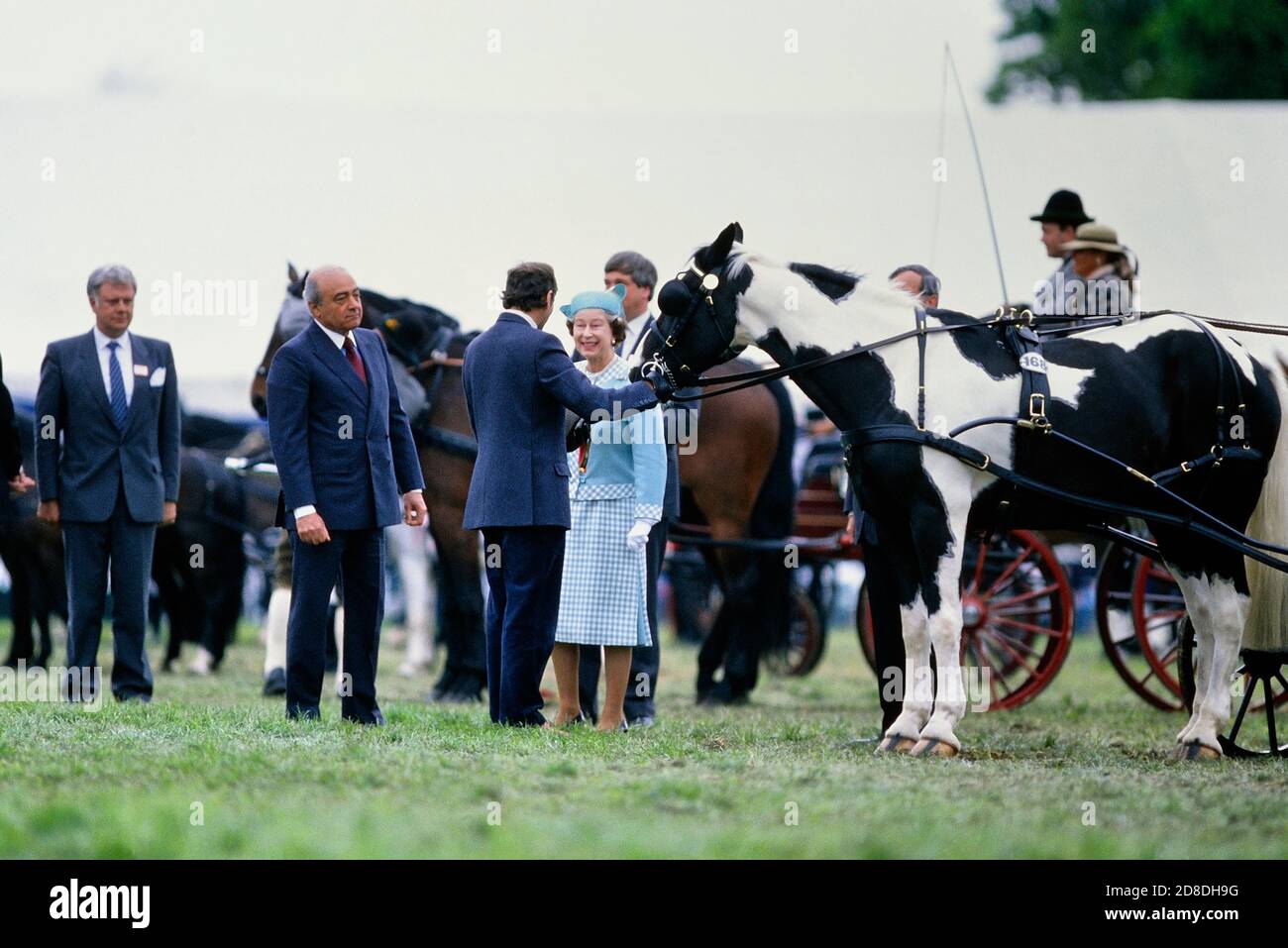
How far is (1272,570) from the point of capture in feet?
22.7

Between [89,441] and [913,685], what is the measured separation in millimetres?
4275

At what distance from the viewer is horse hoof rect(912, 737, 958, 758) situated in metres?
6.52

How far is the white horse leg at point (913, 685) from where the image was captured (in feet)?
22.0

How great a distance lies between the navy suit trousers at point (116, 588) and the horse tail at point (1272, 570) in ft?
17.0

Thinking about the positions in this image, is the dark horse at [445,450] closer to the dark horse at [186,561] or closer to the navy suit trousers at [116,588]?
the navy suit trousers at [116,588]

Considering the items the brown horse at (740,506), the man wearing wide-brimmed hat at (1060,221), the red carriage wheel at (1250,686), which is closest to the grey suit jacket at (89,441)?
the brown horse at (740,506)

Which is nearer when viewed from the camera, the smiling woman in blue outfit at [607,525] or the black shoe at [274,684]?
the smiling woman in blue outfit at [607,525]

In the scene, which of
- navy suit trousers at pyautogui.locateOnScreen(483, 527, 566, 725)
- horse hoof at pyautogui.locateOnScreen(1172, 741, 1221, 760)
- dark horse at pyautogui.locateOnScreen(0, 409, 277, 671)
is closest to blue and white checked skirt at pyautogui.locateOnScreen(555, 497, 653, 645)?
navy suit trousers at pyautogui.locateOnScreen(483, 527, 566, 725)

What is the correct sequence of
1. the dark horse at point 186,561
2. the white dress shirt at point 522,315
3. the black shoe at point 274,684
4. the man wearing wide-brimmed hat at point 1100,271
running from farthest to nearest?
the dark horse at point 186,561 < the black shoe at point 274,684 < the man wearing wide-brimmed hat at point 1100,271 < the white dress shirt at point 522,315

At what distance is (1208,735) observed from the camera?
6816mm

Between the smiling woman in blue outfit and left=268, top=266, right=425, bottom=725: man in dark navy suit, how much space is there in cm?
83

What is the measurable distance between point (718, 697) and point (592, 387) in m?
3.62
